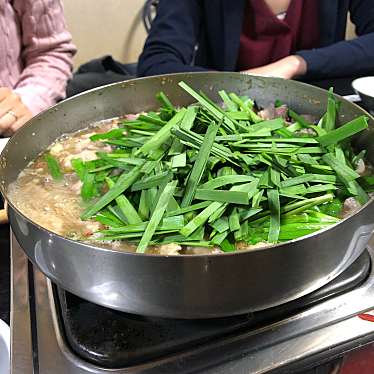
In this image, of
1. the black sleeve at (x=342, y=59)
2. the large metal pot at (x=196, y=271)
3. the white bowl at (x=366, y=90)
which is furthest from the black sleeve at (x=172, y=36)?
the large metal pot at (x=196, y=271)

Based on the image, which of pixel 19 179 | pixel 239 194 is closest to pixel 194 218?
pixel 239 194

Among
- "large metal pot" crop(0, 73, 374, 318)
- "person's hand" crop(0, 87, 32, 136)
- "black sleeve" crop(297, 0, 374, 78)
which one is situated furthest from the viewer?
"black sleeve" crop(297, 0, 374, 78)

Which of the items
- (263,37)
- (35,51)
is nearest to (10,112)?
(35,51)

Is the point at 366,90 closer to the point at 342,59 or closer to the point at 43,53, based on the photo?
the point at 342,59

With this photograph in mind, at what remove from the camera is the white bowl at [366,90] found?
1551mm

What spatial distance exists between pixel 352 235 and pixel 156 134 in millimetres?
505

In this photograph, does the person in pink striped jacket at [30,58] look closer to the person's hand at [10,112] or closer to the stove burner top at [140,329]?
the person's hand at [10,112]

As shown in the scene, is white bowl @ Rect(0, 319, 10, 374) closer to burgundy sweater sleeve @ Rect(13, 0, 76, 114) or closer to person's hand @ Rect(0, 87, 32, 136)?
person's hand @ Rect(0, 87, 32, 136)

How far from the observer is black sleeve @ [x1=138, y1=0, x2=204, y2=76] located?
2047 millimetres

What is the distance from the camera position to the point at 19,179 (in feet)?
3.73

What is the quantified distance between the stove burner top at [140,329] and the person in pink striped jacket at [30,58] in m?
1.02

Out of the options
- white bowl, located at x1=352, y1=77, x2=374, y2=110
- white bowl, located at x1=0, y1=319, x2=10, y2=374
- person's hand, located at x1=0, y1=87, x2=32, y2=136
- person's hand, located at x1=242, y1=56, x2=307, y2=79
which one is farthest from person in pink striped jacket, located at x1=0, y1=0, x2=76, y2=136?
white bowl, located at x1=352, y1=77, x2=374, y2=110

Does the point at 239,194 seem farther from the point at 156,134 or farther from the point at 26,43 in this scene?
the point at 26,43

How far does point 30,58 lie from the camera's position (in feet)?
6.48
